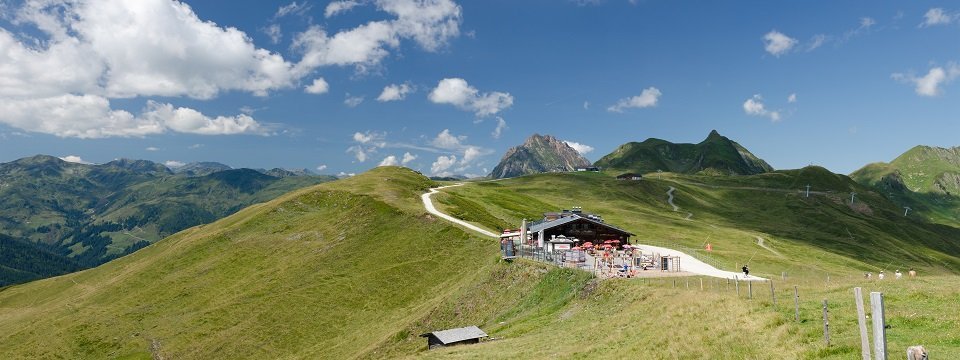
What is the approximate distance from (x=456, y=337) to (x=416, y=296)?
30.0 m

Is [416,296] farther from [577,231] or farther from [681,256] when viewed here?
[681,256]

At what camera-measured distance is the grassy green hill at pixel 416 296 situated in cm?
2808

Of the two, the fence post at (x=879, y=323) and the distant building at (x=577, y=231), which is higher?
the distant building at (x=577, y=231)

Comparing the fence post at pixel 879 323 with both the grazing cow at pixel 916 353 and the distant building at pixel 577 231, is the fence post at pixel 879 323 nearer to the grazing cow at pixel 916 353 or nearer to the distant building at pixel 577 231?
the grazing cow at pixel 916 353

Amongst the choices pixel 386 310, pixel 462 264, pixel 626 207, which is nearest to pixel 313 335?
pixel 386 310

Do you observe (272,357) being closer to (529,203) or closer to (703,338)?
(703,338)

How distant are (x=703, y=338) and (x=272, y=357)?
6066cm

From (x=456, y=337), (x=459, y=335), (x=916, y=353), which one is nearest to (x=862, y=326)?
(x=916, y=353)

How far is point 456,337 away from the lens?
1829 inches

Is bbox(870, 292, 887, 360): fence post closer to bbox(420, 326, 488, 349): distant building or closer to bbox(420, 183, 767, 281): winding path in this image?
bbox(420, 326, 488, 349): distant building

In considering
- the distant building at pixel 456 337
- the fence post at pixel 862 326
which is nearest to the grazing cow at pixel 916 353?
the fence post at pixel 862 326

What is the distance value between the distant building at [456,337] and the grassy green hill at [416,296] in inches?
79.4

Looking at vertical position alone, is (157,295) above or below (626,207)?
below

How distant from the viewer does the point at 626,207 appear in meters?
191
